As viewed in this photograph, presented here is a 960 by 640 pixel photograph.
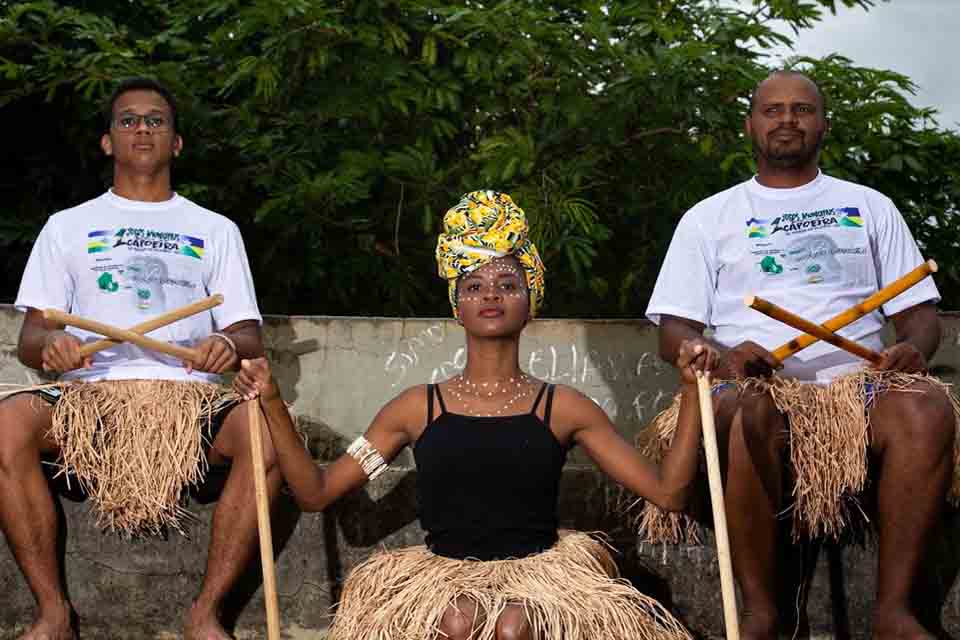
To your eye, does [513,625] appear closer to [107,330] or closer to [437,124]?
[107,330]

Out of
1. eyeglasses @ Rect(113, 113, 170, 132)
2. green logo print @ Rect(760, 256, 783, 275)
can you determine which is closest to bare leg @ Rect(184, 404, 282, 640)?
eyeglasses @ Rect(113, 113, 170, 132)

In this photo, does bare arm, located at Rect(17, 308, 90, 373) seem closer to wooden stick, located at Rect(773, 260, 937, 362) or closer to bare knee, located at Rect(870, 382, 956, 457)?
wooden stick, located at Rect(773, 260, 937, 362)

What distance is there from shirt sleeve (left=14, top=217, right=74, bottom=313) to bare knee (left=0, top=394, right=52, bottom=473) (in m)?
0.37

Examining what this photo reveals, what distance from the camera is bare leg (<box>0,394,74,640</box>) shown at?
3.99 meters

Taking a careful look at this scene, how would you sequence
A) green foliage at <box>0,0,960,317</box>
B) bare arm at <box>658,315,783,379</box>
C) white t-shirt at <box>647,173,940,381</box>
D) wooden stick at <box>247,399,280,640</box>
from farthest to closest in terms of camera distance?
green foliage at <box>0,0,960,317</box> → white t-shirt at <box>647,173,940,381</box> → bare arm at <box>658,315,783,379</box> → wooden stick at <box>247,399,280,640</box>

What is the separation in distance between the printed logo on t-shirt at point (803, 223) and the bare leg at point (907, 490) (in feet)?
2.22

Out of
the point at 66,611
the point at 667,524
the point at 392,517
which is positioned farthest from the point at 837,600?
the point at 66,611

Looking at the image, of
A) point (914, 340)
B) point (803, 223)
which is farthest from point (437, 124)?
point (914, 340)

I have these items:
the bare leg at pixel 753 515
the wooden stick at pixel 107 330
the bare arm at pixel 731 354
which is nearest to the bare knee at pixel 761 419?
the bare leg at pixel 753 515

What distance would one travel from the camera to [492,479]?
11.9 ft

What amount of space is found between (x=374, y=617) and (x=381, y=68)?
2.89m

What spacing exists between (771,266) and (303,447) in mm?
1576

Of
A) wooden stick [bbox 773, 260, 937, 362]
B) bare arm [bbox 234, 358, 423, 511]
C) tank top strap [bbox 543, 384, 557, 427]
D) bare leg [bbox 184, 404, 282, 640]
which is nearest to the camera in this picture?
bare arm [bbox 234, 358, 423, 511]

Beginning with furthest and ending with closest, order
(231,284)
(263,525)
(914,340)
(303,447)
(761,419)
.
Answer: (231,284) → (914,340) → (761,419) → (303,447) → (263,525)
